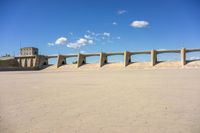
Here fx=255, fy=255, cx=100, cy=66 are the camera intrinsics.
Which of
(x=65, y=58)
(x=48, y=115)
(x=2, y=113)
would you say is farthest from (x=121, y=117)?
(x=65, y=58)

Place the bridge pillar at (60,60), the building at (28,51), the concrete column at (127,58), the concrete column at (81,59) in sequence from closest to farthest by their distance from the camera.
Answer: the concrete column at (127,58) → the concrete column at (81,59) → the bridge pillar at (60,60) → the building at (28,51)

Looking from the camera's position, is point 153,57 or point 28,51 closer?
point 153,57

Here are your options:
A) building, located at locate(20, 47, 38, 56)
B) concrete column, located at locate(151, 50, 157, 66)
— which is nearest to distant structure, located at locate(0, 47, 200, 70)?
concrete column, located at locate(151, 50, 157, 66)

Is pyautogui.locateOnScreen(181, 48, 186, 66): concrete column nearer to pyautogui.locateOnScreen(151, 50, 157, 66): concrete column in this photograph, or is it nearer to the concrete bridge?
the concrete bridge

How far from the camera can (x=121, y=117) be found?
620 centimetres

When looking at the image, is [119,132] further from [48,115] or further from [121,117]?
[48,115]

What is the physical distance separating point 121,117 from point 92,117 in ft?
2.32

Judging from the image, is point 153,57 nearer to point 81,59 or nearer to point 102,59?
point 102,59

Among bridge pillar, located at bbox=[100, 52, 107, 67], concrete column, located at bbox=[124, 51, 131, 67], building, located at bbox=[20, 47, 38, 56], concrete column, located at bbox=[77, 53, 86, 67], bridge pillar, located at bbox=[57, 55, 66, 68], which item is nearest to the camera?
concrete column, located at bbox=[124, 51, 131, 67]

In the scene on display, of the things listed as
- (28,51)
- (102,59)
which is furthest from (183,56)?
(28,51)

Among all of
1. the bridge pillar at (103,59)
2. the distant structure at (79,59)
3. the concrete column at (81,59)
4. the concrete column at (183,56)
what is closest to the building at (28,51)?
the distant structure at (79,59)

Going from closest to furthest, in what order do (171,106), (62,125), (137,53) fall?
1. (62,125)
2. (171,106)
3. (137,53)

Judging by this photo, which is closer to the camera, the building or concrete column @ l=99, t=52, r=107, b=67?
concrete column @ l=99, t=52, r=107, b=67

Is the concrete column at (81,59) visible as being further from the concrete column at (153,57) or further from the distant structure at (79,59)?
the concrete column at (153,57)
